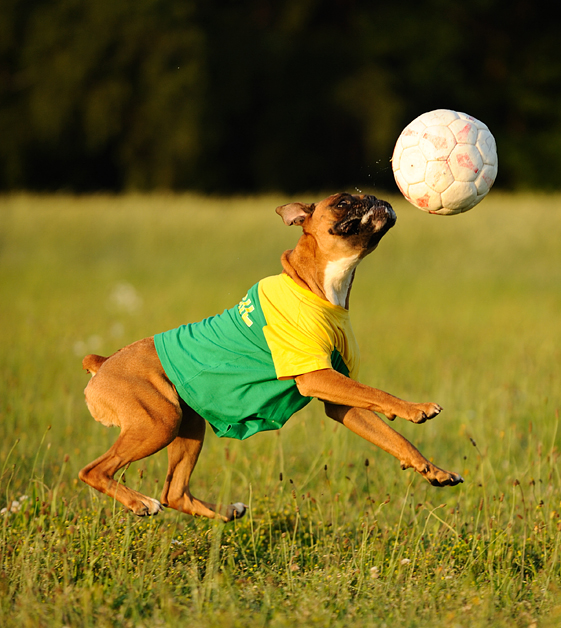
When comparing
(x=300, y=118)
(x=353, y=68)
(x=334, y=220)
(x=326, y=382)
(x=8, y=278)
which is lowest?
(x=8, y=278)

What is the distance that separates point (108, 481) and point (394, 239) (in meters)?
14.4

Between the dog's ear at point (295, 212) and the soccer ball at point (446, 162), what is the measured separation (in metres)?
0.54

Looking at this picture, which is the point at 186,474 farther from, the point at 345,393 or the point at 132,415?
the point at 345,393

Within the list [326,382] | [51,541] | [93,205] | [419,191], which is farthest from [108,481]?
[93,205]

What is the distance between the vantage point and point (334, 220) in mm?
3961

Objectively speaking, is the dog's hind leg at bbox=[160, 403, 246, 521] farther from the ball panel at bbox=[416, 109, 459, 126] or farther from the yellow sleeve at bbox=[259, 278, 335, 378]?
the ball panel at bbox=[416, 109, 459, 126]

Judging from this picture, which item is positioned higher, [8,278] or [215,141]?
[215,141]

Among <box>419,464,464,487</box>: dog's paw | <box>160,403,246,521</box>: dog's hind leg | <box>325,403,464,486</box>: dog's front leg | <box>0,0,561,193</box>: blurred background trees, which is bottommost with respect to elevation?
<box>160,403,246,521</box>: dog's hind leg

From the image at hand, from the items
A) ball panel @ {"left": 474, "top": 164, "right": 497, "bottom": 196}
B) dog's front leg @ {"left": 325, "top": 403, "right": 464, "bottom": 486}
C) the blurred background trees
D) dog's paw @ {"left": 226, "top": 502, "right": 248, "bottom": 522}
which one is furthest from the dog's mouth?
the blurred background trees

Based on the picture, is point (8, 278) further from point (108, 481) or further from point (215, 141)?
point (215, 141)

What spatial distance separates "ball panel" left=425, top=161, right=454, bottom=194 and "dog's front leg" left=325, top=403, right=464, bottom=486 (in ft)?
4.04

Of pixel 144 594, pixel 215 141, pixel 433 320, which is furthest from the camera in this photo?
pixel 215 141

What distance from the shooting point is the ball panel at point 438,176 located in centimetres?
393

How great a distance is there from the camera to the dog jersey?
3.74m
